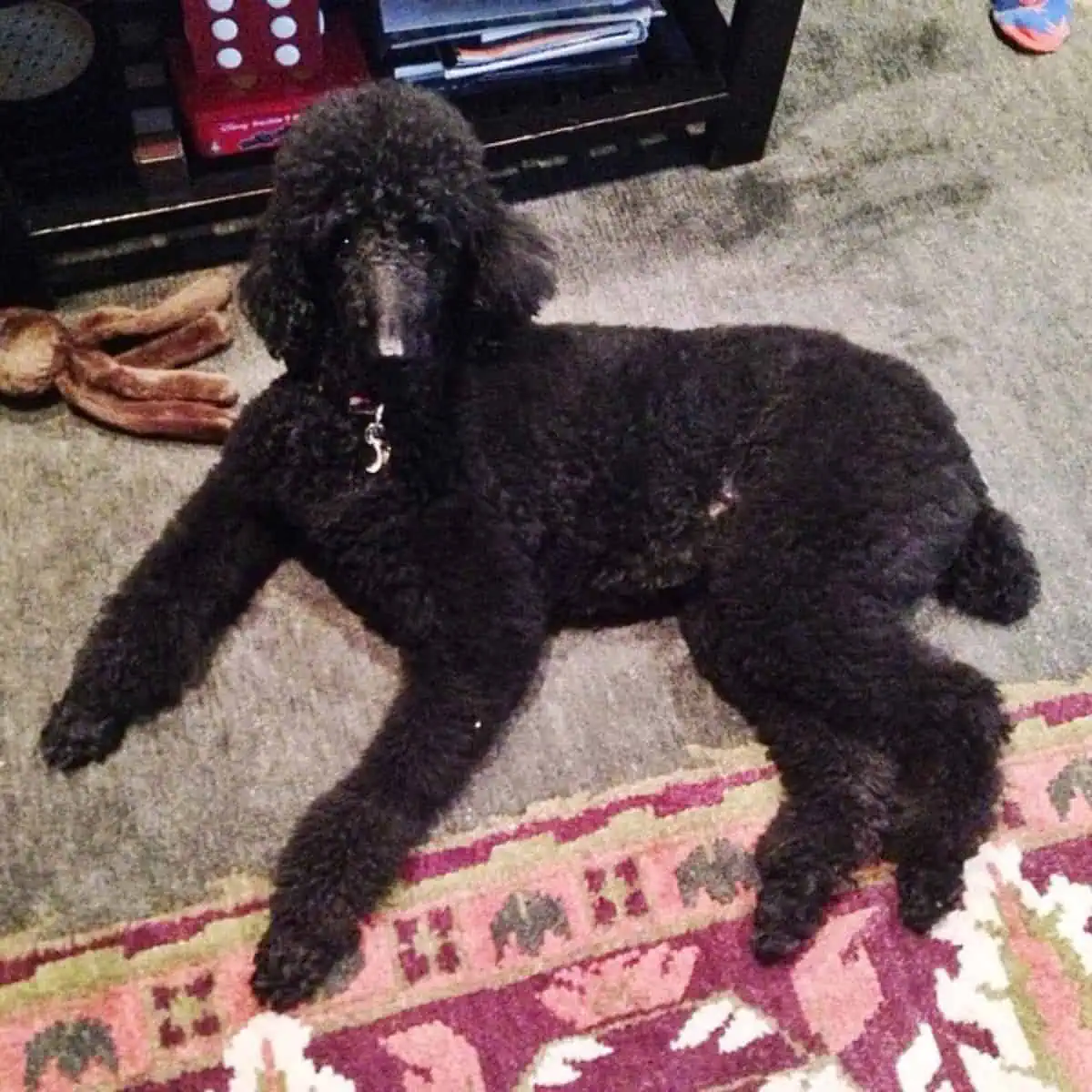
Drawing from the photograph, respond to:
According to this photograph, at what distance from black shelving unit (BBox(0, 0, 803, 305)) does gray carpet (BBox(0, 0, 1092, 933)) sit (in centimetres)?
8

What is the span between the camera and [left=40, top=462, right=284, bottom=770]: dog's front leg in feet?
4.11

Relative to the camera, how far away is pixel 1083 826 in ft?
4.27

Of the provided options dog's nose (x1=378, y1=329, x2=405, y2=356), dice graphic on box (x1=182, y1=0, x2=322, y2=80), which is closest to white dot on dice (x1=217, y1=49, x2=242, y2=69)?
dice graphic on box (x1=182, y1=0, x2=322, y2=80)

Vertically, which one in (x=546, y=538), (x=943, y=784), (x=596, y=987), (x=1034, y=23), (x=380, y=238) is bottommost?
(x=596, y=987)

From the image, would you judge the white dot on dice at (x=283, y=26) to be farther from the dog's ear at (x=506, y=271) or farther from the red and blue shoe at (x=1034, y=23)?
the red and blue shoe at (x=1034, y=23)

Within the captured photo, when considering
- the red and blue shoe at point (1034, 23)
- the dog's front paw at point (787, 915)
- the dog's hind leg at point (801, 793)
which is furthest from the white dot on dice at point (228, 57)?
the red and blue shoe at point (1034, 23)

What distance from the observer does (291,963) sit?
113 cm

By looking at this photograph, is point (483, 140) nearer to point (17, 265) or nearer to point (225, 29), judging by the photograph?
point (225, 29)

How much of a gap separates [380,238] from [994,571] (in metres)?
0.76

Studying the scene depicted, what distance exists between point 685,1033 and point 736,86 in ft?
4.12

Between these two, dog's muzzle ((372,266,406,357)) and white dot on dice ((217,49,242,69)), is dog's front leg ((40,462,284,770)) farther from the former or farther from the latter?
white dot on dice ((217,49,242,69))

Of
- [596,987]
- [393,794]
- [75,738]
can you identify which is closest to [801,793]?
[596,987]

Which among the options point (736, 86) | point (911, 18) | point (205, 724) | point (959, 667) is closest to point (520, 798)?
point (205, 724)

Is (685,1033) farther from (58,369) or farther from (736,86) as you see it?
(736,86)
